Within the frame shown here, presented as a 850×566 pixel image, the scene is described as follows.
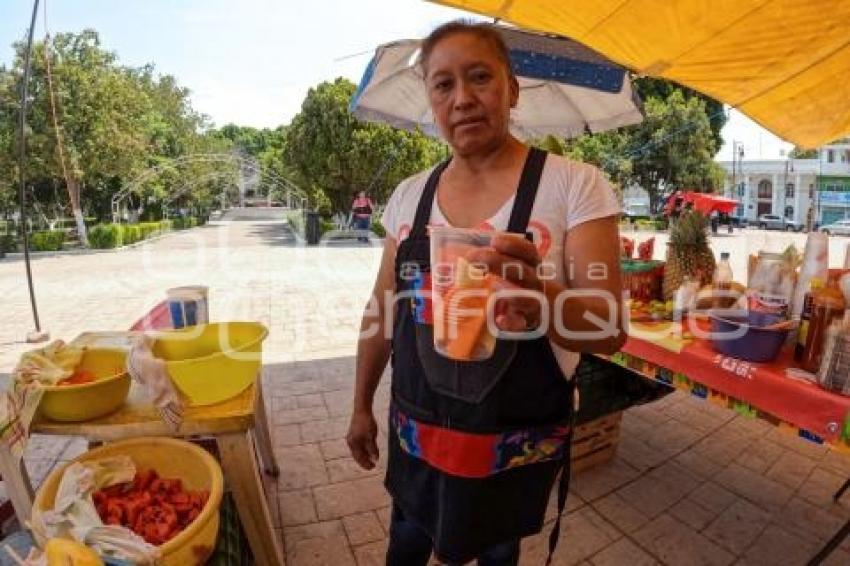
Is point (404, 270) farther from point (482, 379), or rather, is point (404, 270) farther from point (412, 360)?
point (482, 379)

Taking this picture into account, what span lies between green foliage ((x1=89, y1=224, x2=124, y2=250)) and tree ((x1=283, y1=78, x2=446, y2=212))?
718 centimetres

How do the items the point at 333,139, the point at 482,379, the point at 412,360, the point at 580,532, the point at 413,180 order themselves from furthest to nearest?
1. the point at 333,139
2. the point at 580,532
3. the point at 413,180
4. the point at 412,360
5. the point at 482,379

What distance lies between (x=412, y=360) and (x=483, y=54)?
87 cm

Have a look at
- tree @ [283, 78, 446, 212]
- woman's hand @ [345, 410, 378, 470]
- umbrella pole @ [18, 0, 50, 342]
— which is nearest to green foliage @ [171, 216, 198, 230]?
tree @ [283, 78, 446, 212]

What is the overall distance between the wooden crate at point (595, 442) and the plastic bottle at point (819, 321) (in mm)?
1382

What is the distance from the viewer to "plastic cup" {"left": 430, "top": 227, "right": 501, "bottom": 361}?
3.51 ft

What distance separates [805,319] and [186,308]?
2758 millimetres

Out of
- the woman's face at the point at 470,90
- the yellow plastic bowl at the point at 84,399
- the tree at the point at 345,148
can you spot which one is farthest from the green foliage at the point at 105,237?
the woman's face at the point at 470,90

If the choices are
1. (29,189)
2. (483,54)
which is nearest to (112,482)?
(483,54)

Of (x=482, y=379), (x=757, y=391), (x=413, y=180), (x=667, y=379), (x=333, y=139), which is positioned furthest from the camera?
(x=333, y=139)

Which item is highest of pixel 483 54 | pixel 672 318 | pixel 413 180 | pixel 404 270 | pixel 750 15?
pixel 750 15

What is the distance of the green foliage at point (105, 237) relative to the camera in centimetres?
1817

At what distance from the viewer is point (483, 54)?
1.39m

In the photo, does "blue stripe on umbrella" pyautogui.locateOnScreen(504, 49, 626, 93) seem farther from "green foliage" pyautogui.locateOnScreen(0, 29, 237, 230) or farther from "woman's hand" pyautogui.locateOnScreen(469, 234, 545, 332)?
"green foliage" pyautogui.locateOnScreen(0, 29, 237, 230)
